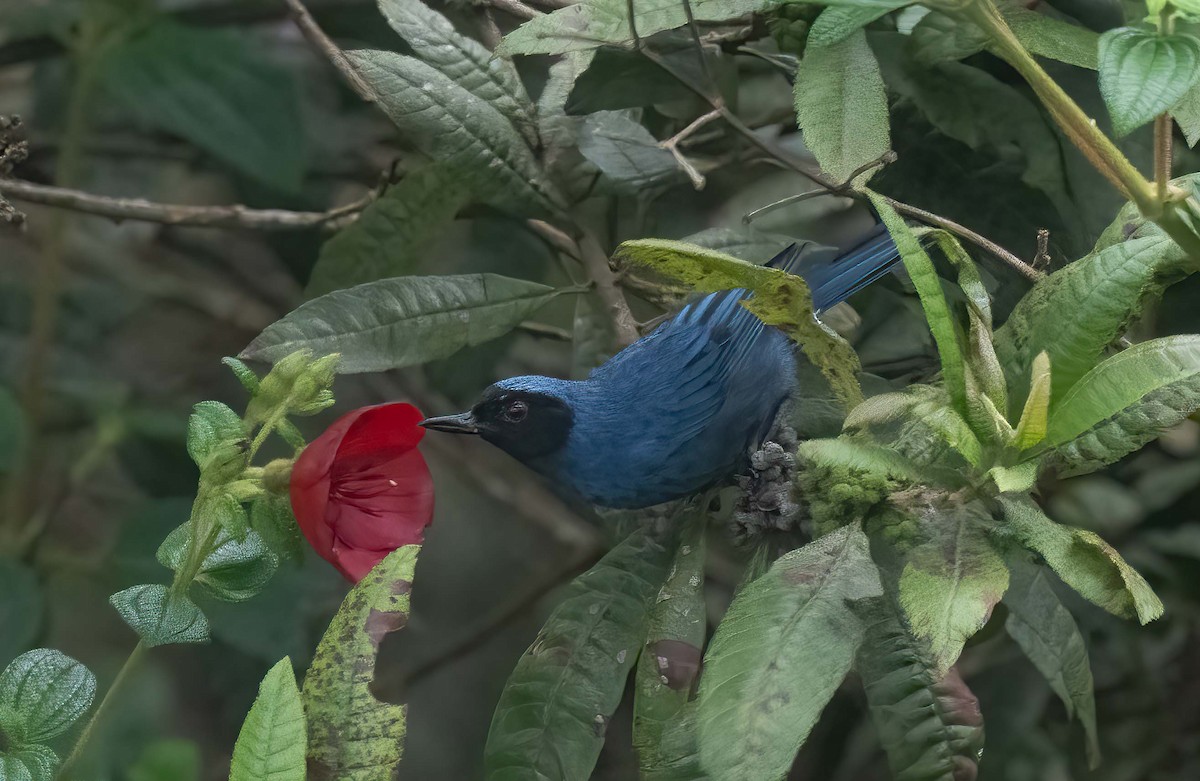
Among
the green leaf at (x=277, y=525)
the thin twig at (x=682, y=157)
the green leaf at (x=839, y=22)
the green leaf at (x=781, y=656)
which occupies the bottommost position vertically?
the green leaf at (x=781, y=656)

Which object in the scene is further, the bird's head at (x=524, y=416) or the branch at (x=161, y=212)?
the branch at (x=161, y=212)

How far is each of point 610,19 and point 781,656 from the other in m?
0.58

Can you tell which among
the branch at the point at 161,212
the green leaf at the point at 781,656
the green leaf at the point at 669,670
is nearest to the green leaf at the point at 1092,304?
the green leaf at the point at 781,656

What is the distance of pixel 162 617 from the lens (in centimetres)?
81

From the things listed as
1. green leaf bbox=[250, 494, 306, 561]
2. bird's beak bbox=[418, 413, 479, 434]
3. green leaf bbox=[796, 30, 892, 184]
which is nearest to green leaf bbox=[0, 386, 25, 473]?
bird's beak bbox=[418, 413, 479, 434]

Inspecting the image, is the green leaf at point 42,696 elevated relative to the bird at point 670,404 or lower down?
elevated

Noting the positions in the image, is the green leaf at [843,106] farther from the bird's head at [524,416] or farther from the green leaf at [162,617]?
the green leaf at [162,617]

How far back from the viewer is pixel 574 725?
2.91 feet

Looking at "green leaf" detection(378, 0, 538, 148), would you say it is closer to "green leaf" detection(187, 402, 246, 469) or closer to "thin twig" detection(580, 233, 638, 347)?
"thin twig" detection(580, 233, 638, 347)

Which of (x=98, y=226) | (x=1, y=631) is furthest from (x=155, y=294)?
(x=1, y=631)

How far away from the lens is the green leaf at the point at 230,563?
82 centimetres

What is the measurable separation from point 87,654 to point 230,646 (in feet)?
1.55

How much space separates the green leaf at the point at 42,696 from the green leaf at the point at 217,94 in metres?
0.83

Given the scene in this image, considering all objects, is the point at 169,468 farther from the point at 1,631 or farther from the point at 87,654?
the point at 87,654
